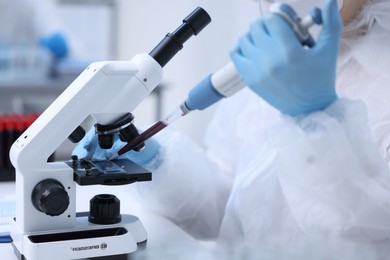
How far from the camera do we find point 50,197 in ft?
2.77

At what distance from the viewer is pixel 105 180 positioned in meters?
0.87

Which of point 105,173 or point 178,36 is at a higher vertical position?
point 178,36

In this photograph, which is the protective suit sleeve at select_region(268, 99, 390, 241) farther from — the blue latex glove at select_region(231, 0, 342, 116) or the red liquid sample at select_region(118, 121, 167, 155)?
the red liquid sample at select_region(118, 121, 167, 155)

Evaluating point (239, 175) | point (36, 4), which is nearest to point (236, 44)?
point (239, 175)

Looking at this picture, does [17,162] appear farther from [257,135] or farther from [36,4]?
[36,4]

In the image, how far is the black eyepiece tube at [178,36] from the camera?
3.01 feet

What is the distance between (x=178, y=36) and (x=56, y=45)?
2580 mm

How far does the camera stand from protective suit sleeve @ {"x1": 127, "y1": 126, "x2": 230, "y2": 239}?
117cm

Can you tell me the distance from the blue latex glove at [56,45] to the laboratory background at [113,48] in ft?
0.09

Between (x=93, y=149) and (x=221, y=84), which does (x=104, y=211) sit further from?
(x=221, y=84)

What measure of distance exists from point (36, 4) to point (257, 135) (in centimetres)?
278

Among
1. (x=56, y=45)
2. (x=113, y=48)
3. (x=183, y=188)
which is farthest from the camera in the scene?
(x=113, y=48)

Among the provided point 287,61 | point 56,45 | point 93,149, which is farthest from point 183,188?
point 56,45

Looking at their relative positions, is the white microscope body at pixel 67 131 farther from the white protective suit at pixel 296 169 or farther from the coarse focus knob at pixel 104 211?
the white protective suit at pixel 296 169
